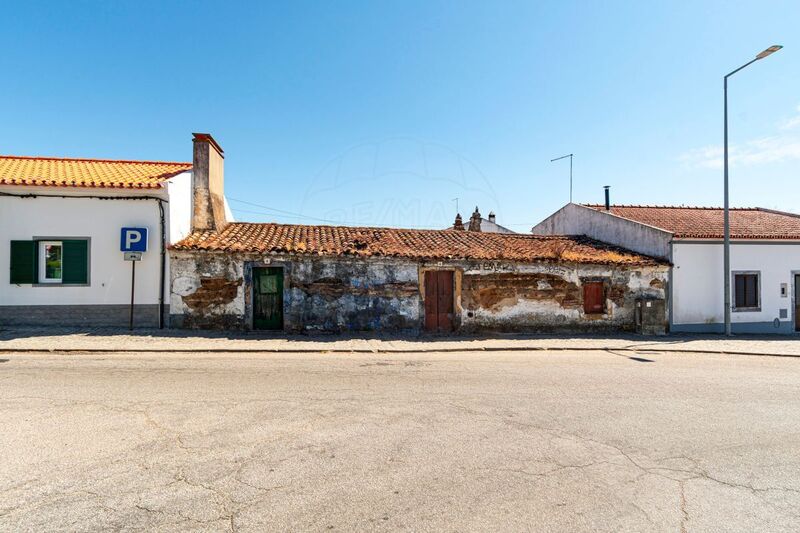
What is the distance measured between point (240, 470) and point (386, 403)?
99.7 inches

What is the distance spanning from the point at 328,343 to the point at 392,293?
290cm

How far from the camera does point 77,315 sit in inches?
485

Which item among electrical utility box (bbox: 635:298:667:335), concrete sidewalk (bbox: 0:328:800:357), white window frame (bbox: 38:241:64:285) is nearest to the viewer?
concrete sidewalk (bbox: 0:328:800:357)

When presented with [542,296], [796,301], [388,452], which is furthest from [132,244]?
[796,301]

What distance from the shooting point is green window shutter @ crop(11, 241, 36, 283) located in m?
12.1

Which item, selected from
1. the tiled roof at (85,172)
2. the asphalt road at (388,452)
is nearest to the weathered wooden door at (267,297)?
the tiled roof at (85,172)

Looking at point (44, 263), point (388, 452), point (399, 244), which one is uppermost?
point (399, 244)

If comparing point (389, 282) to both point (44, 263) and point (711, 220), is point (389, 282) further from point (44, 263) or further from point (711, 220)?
point (711, 220)

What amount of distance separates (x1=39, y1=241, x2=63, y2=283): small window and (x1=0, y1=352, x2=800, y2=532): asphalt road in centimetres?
559

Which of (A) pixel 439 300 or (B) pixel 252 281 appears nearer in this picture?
(B) pixel 252 281

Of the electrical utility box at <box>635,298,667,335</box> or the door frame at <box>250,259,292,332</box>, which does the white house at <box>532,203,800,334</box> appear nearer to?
the electrical utility box at <box>635,298,667,335</box>

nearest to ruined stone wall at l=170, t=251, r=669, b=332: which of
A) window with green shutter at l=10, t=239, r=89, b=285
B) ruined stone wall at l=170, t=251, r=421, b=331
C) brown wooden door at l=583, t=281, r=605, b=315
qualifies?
ruined stone wall at l=170, t=251, r=421, b=331

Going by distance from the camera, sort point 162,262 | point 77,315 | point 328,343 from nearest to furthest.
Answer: point 328,343, point 77,315, point 162,262

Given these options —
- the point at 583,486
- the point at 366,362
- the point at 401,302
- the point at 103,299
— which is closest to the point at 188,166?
the point at 103,299
